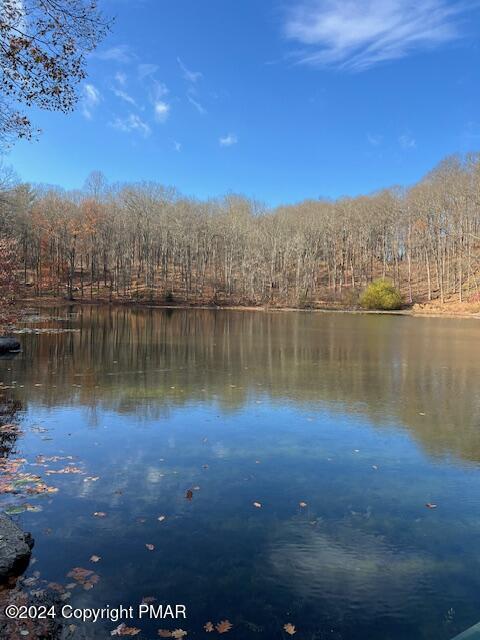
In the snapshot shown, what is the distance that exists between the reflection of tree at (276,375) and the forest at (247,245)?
40.7 m

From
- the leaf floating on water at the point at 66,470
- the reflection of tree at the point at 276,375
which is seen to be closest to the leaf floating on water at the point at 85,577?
the leaf floating on water at the point at 66,470

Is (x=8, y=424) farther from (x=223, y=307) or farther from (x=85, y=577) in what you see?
(x=223, y=307)

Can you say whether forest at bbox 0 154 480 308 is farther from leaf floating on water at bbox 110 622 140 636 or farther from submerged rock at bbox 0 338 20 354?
leaf floating on water at bbox 110 622 140 636

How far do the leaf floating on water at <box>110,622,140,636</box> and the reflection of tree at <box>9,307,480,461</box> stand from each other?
21.8 feet

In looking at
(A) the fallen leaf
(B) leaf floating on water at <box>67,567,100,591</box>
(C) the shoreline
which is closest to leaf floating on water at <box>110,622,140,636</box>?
(B) leaf floating on water at <box>67,567,100,591</box>

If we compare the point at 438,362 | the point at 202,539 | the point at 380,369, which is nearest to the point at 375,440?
the point at 202,539

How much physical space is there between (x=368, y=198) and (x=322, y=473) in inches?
3663

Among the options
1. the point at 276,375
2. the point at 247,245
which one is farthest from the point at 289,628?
the point at 247,245

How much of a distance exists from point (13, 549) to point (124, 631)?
5.30 ft

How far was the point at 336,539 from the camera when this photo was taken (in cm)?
575

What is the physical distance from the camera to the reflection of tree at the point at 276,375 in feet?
39.3

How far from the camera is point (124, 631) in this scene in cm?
414

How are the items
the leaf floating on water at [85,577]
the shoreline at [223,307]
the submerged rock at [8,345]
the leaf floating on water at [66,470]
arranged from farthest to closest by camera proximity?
the shoreline at [223,307] < the submerged rock at [8,345] < the leaf floating on water at [66,470] < the leaf floating on water at [85,577]

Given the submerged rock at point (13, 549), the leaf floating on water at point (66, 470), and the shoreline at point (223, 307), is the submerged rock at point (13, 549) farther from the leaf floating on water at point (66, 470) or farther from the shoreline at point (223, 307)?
the shoreline at point (223, 307)
